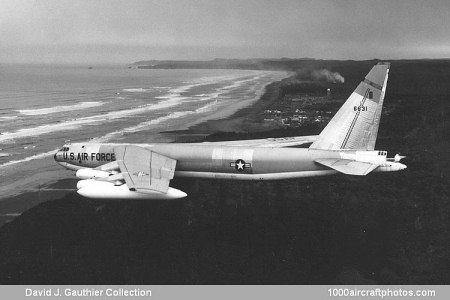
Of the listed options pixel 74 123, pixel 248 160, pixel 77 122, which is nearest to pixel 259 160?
pixel 248 160

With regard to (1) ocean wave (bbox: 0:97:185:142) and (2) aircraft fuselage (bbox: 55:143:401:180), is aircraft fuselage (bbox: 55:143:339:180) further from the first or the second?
(1) ocean wave (bbox: 0:97:185:142)

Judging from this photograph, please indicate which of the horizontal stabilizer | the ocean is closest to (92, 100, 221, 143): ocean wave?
the ocean

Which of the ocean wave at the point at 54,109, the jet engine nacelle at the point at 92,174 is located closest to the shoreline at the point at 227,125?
the jet engine nacelle at the point at 92,174

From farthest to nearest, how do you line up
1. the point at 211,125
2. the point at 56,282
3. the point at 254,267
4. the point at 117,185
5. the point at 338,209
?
the point at 211,125 < the point at 338,209 < the point at 117,185 < the point at 254,267 < the point at 56,282

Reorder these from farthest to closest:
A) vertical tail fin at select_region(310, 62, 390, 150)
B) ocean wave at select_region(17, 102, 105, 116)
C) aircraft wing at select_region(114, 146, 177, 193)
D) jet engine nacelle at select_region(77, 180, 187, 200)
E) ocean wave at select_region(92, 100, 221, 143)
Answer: ocean wave at select_region(17, 102, 105, 116), ocean wave at select_region(92, 100, 221, 143), vertical tail fin at select_region(310, 62, 390, 150), jet engine nacelle at select_region(77, 180, 187, 200), aircraft wing at select_region(114, 146, 177, 193)

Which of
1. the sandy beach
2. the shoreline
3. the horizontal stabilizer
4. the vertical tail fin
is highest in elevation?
the vertical tail fin

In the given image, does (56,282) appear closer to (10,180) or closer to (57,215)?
(57,215)

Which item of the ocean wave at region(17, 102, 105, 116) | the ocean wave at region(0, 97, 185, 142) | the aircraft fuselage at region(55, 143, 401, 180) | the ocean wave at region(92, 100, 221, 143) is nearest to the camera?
the aircraft fuselage at region(55, 143, 401, 180)
